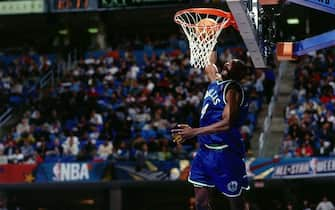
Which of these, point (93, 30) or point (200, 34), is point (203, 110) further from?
point (93, 30)

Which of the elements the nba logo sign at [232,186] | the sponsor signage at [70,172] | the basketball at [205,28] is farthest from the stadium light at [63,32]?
the nba logo sign at [232,186]

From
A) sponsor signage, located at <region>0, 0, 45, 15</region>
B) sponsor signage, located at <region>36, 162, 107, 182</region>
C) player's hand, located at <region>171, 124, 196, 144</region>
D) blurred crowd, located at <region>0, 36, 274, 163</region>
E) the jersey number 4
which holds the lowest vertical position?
sponsor signage, located at <region>36, 162, 107, 182</region>

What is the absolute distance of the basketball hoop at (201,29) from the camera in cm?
952

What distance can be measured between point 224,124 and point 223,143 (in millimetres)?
315

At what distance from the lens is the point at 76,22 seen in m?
32.3

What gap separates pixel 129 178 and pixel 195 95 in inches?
175

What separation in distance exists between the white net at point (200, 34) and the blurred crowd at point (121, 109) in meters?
9.39

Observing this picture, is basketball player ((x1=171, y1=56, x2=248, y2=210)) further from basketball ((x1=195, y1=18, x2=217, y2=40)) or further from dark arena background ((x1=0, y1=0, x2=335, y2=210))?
dark arena background ((x1=0, y1=0, x2=335, y2=210))

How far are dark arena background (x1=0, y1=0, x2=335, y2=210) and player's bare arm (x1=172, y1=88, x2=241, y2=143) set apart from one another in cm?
717

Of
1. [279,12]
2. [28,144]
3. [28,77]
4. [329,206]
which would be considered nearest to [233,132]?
[279,12]

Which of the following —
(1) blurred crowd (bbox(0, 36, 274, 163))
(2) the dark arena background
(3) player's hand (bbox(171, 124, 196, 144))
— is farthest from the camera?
(1) blurred crowd (bbox(0, 36, 274, 163))

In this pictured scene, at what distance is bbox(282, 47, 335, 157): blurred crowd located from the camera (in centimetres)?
1877

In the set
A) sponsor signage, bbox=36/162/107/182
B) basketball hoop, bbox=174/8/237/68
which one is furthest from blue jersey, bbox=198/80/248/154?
sponsor signage, bbox=36/162/107/182

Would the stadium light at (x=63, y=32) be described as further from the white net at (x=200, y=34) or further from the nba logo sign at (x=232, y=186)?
the nba logo sign at (x=232, y=186)
